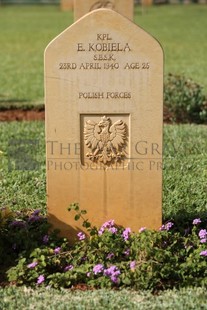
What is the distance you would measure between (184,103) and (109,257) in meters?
5.25

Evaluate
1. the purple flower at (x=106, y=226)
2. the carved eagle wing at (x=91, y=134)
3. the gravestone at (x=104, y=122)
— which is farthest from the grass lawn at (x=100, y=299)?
the carved eagle wing at (x=91, y=134)

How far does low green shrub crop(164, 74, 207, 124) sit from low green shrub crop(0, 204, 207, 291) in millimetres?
4584

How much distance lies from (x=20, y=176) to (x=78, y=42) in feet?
7.49

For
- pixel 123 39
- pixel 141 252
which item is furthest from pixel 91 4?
pixel 141 252

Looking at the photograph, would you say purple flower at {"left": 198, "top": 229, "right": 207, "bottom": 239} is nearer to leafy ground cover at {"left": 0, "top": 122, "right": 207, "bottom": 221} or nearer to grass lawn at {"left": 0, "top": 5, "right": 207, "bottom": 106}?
leafy ground cover at {"left": 0, "top": 122, "right": 207, "bottom": 221}

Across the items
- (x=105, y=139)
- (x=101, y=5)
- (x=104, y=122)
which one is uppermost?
(x=101, y=5)

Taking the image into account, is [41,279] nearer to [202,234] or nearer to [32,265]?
[32,265]

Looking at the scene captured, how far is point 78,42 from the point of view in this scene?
4695mm

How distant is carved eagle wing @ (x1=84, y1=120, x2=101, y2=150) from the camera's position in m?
4.81

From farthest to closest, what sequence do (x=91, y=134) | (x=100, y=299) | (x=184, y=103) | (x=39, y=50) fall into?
(x=39, y=50) < (x=184, y=103) < (x=91, y=134) < (x=100, y=299)

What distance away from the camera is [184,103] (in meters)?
9.57

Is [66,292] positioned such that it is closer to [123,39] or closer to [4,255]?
[4,255]

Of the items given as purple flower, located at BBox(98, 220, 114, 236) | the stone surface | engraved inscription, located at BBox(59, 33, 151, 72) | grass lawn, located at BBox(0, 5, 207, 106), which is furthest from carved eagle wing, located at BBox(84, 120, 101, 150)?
the stone surface

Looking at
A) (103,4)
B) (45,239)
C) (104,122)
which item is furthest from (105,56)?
(103,4)
